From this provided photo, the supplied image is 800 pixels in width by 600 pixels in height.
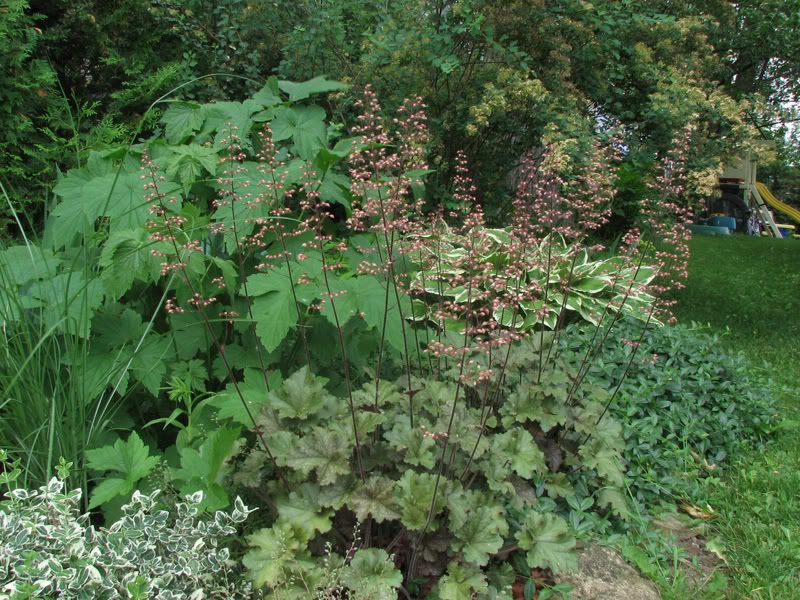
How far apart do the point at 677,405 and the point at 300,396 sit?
210 centimetres

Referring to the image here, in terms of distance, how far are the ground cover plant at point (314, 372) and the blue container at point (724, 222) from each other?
46.7ft

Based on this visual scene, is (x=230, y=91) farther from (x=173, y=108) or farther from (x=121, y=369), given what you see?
(x=121, y=369)

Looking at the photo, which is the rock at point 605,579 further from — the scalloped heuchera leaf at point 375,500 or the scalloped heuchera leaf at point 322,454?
the scalloped heuchera leaf at point 322,454

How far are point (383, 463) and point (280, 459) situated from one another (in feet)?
1.13

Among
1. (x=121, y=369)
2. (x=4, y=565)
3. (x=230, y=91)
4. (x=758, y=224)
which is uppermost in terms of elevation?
(x=230, y=91)

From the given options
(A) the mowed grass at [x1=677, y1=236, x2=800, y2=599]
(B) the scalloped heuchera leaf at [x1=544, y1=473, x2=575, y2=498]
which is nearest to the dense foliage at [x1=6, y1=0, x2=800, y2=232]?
(A) the mowed grass at [x1=677, y1=236, x2=800, y2=599]

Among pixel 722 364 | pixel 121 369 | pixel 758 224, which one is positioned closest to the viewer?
pixel 121 369

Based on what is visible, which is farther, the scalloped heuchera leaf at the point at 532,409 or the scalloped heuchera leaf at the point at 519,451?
the scalloped heuchera leaf at the point at 532,409

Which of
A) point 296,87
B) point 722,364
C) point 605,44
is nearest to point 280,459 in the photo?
point 296,87

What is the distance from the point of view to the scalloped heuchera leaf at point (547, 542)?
2.08m

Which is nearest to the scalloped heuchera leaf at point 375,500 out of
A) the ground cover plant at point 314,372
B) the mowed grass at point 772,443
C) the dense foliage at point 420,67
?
the ground cover plant at point 314,372

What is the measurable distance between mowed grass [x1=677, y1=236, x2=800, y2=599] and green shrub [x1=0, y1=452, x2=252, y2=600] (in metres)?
1.74

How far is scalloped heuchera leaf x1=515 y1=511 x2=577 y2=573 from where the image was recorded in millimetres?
2084

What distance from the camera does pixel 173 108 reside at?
3051 millimetres
